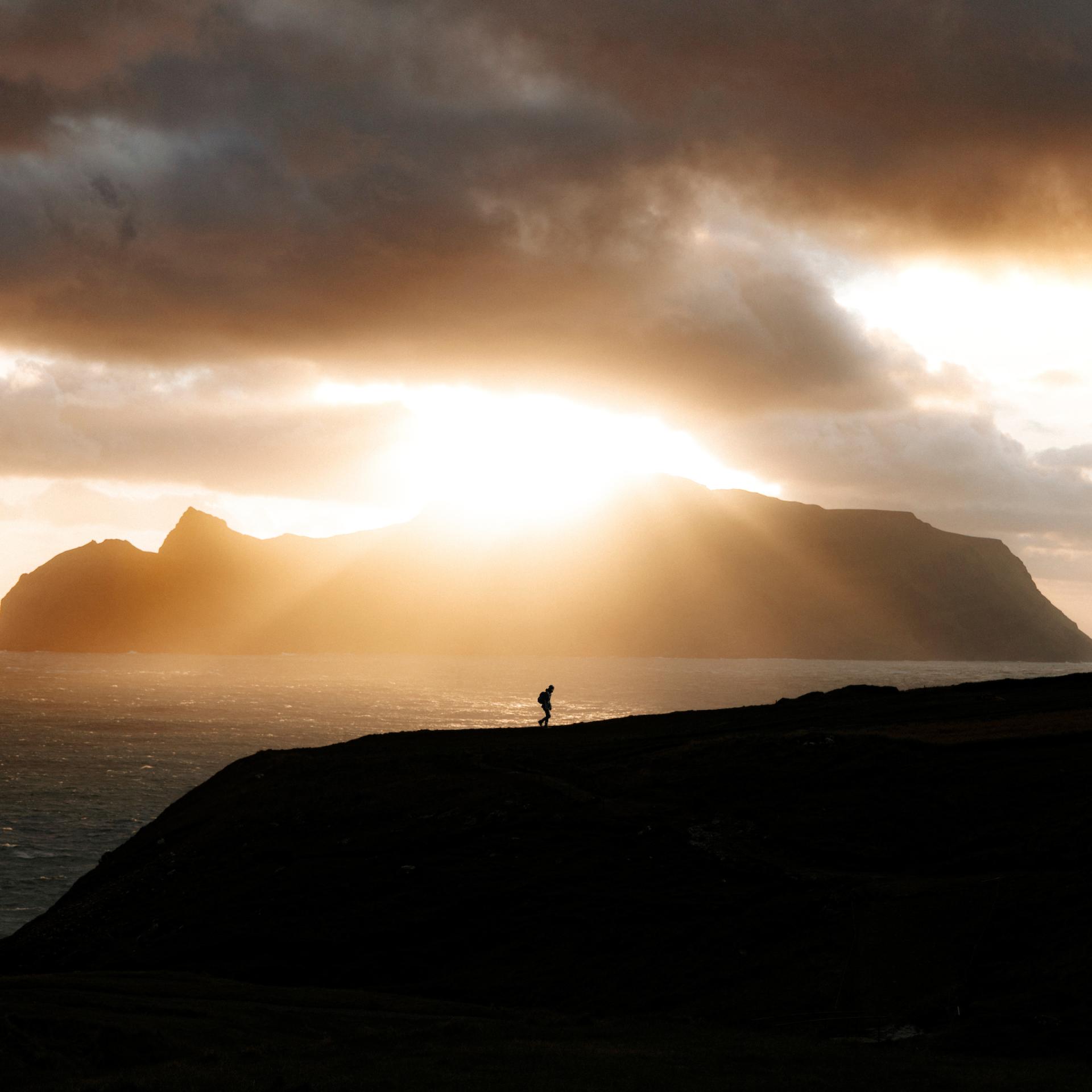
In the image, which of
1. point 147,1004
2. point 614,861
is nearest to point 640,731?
point 614,861

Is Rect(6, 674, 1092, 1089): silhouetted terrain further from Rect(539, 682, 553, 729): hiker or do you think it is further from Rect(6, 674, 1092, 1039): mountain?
Rect(539, 682, 553, 729): hiker

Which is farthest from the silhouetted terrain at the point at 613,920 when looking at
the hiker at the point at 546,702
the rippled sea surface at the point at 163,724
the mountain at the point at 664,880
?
the rippled sea surface at the point at 163,724

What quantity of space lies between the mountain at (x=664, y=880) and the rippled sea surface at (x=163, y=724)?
1257cm

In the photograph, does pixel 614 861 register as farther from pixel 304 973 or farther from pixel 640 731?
pixel 640 731

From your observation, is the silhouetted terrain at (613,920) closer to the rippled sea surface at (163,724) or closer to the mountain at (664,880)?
the mountain at (664,880)

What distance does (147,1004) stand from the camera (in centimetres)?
1647

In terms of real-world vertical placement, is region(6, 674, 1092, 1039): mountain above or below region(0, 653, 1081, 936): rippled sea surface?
above

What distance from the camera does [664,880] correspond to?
22.4 m

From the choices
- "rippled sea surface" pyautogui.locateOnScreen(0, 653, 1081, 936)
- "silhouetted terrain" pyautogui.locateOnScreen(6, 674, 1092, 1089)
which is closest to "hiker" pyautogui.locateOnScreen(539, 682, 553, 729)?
"silhouetted terrain" pyautogui.locateOnScreen(6, 674, 1092, 1089)

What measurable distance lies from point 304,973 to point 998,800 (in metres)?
16.7

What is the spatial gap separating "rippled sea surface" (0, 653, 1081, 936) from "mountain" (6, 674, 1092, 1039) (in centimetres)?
1257

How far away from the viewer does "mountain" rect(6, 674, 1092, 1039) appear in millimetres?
16594

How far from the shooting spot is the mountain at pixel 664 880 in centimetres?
1659

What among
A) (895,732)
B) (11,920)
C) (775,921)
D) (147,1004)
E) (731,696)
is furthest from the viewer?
(731,696)
